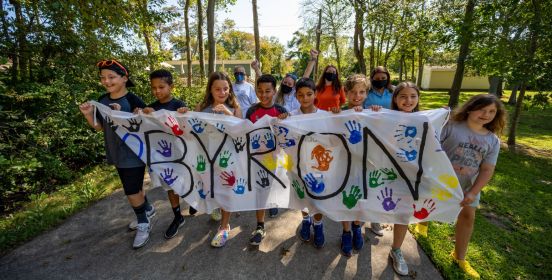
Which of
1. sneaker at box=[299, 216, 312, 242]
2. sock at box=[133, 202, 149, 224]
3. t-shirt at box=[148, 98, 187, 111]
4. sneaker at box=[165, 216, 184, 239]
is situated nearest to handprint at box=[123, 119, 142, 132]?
t-shirt at box=[148, 98, 187, 111]

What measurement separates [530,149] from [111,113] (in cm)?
1065

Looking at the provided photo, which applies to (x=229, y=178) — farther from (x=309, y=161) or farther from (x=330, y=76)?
(x=330, y=76)

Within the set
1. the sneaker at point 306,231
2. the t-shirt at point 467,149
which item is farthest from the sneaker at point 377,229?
the t-shirt at point 467,149

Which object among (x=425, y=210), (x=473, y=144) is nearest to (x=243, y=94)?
(x=425, y=210)

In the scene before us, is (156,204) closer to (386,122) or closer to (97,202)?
(97,202)

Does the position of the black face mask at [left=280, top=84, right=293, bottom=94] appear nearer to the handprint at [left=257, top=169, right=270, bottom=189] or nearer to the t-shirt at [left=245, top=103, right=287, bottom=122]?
the t-shirt at [left=245, top=103, right=287, bottom=122]

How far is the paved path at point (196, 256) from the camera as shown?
2.68 meters

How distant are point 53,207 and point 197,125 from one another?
2.72 metres

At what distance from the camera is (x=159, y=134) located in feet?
10.1

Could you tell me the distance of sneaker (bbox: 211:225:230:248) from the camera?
3.05 m

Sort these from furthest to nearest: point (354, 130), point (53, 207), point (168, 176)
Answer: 1. point (53, 207)
2. point (168, 176)
3. point (354, 130)

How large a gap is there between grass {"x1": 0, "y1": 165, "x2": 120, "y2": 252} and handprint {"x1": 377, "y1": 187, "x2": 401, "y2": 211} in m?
4.04

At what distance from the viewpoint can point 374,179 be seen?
8.83ft

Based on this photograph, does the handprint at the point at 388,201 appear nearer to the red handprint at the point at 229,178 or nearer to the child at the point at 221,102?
the red handprint at the point at 229,178
